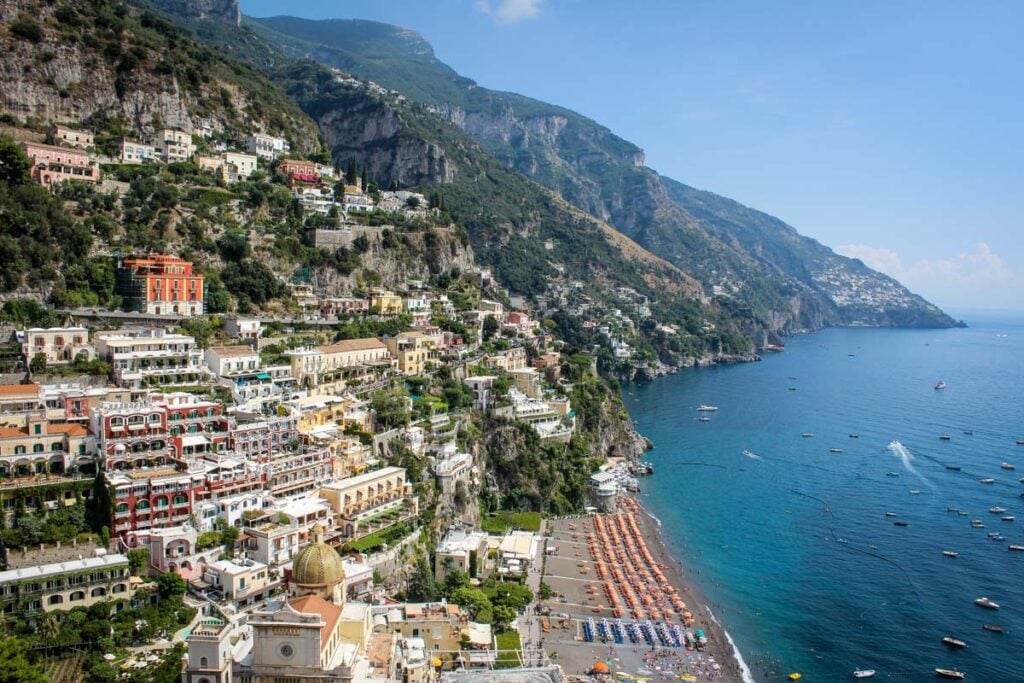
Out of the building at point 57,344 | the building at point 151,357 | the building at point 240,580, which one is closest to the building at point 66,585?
the building at point 240,580

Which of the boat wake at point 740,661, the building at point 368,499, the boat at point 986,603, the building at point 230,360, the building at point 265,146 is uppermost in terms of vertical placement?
the building at point 265,146

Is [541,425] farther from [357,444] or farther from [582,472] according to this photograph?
[357,444]

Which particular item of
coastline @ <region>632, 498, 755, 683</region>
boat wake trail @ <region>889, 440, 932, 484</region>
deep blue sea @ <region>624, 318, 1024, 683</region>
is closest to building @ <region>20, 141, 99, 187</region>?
coastline @ <region>632, 498, 755, 683</region>

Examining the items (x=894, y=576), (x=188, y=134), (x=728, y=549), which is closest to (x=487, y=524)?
(x=728, y=549)

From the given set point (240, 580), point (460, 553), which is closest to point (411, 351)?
point (460, 553)

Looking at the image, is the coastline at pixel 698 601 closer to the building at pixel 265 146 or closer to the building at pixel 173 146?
the building at pixel 173 146

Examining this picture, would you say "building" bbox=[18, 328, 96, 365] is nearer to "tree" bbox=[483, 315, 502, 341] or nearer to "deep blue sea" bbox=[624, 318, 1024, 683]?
"deep blue sea" bbox=[624, 318, 1024, 683]

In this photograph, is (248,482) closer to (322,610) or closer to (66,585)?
(66,585)
